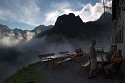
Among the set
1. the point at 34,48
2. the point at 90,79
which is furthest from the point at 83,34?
the point at 90,79

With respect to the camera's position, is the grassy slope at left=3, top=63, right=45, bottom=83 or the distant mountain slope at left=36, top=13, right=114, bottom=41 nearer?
the grassy slope at left=3, top=63, right=45, bottom=83

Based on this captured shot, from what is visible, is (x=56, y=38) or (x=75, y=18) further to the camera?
(x=75, y=18)

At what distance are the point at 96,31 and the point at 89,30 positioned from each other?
181 inches

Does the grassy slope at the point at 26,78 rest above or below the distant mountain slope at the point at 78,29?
below

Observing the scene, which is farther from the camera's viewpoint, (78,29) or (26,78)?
(78,29)

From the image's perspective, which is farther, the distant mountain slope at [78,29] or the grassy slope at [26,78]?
the distant mountain slope at [78,29]

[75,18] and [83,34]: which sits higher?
[75,18]

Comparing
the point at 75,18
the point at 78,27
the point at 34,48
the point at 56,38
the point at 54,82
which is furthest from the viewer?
the point at 34,48

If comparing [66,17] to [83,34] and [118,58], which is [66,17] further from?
[118,58]

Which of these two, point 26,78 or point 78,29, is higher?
point 78,29

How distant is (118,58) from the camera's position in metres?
9.62

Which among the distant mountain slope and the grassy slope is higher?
the distant mountain slope

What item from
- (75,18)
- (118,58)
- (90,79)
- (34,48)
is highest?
(75,18)

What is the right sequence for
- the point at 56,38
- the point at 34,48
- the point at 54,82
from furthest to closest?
the point at 34,48, the point at 56,38, the point at 54,82
